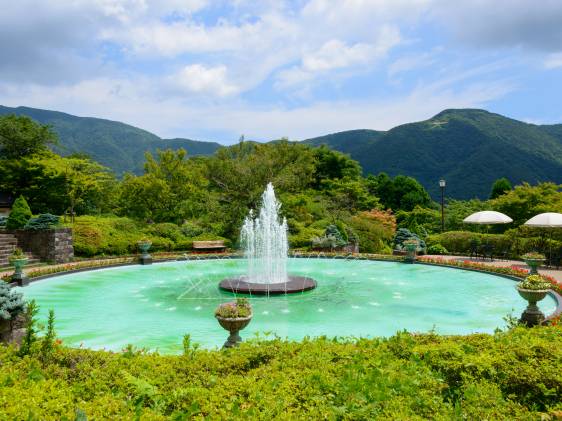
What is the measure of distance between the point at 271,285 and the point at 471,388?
9021 millimetres

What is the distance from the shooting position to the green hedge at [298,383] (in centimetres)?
357

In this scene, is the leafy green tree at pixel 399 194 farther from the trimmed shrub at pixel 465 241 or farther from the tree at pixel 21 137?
the tree at pixel 21 137

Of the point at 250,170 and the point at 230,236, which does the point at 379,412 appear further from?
the point at 250,170

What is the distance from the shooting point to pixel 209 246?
22250 mm

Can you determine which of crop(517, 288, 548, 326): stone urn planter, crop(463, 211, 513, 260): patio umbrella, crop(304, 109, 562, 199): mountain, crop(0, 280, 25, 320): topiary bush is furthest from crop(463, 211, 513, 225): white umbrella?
crop(304, 109, 562, 199): mountain

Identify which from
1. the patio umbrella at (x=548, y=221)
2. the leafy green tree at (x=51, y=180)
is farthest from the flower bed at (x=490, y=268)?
the leafy green tree at (x=51, y=180)

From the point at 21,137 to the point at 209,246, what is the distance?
21757mm

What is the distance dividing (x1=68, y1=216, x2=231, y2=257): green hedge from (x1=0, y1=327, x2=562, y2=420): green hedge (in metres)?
15.9

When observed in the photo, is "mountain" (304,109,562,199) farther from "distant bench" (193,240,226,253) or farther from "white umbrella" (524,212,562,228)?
"distant bench" (193,240,226,253)

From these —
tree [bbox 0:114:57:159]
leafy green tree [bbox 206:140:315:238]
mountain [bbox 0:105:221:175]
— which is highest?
mountain [bbox 0:105:221:175]

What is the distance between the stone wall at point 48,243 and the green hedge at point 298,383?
47.1ft

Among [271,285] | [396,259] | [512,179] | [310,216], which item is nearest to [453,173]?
[512,179]

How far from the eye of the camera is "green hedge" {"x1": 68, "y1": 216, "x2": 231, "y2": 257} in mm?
19766

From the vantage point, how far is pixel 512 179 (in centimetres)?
7625
